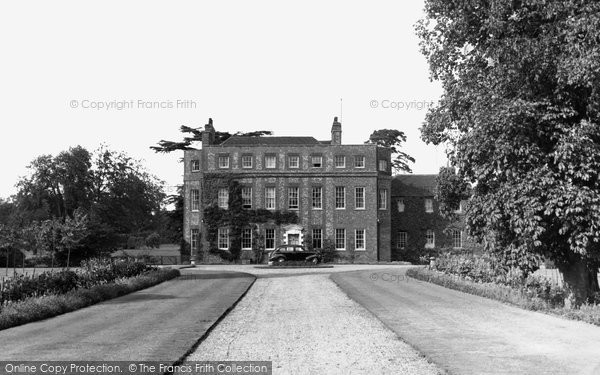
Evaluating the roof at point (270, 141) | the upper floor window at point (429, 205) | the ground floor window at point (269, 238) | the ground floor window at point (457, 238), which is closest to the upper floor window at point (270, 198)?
the ground floor window at point (269, 238)

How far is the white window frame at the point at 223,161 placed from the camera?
2228 inches

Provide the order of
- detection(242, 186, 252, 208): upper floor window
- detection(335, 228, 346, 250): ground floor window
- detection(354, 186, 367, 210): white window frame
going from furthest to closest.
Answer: detection(242, 186, 252, 208): upper floor window
detection(354, 186, 367, 210): white window frame
detection(335, 228, 346, 250): ground floor window

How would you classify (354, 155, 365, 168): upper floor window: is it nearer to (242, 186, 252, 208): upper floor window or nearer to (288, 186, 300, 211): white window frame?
(288, 186, 300, 211): white window frame

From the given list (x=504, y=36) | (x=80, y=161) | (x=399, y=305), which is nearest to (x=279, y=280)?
(x=399, y=305)

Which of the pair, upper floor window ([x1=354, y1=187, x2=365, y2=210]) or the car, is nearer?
the car

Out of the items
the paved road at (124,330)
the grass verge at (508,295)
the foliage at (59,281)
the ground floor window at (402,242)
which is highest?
the ground floor window at (402,242)

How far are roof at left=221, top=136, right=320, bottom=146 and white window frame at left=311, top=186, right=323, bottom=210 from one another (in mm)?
4491

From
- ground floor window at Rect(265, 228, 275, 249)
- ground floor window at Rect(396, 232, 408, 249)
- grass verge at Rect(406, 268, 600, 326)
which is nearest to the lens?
grass verge at Rect(406, 268, 600, 326)

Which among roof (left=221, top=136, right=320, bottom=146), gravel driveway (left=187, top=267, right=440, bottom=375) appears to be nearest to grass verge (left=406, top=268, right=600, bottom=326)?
gravel driveway (left=187, top=267, right=440, bottom=375)

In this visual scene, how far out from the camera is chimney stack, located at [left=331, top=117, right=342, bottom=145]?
57.6m

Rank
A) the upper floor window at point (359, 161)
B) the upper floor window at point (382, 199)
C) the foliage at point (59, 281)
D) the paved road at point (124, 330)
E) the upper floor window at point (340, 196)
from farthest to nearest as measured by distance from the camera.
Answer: the upper floor window at point (382, 199) < the upper floor window at point (359, 161) < the upper floor window at point (340, 196) < the foliage at point (59, 281) < the paved road at point (124, 330)

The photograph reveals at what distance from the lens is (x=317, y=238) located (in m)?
55.5

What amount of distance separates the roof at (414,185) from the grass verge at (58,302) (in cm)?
3761

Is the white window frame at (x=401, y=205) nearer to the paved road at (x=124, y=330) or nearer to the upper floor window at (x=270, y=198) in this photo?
the upper floor window at (x=270, y=198)
